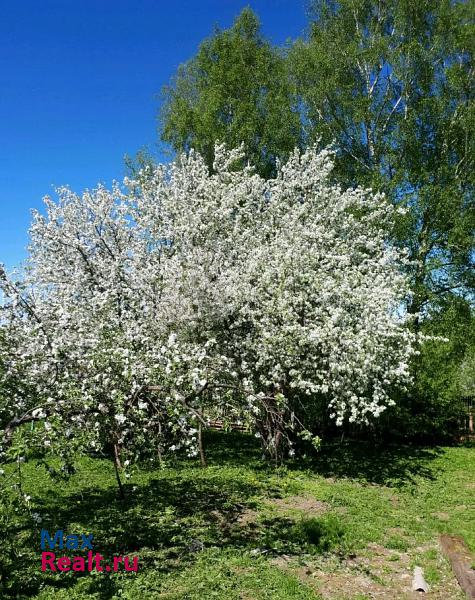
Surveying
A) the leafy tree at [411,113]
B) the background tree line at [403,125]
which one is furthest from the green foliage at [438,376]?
the leafy tree at [411,113]

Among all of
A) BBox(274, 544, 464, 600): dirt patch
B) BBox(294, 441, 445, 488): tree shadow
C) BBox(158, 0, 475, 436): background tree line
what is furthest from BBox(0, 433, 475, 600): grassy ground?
BBox(158, 0, 475, 436): background tree line

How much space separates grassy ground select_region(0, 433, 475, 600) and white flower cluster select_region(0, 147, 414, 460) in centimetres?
144

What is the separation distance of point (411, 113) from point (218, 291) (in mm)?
13045

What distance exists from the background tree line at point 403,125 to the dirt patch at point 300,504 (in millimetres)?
9078

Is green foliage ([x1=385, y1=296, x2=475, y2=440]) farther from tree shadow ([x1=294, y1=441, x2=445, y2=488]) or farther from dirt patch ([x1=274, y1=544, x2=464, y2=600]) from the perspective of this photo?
dirt patch ([x1=274, y1=544, x2=464, y2=600])

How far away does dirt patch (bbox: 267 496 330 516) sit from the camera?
10000mm

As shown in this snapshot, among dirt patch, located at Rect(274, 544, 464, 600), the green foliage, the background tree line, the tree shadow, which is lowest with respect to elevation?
the tree shadow

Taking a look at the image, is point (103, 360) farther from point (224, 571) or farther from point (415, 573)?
point (415, 573)

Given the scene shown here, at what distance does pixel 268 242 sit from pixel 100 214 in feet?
16.5

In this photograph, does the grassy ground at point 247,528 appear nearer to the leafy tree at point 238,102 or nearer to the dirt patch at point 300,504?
the dirt patch at point 300,504

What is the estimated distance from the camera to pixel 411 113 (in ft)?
65.9

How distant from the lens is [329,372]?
11734mm

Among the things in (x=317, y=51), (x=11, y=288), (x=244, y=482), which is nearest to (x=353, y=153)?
(x=317, y=51)

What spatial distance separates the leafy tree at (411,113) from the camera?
19500mm
